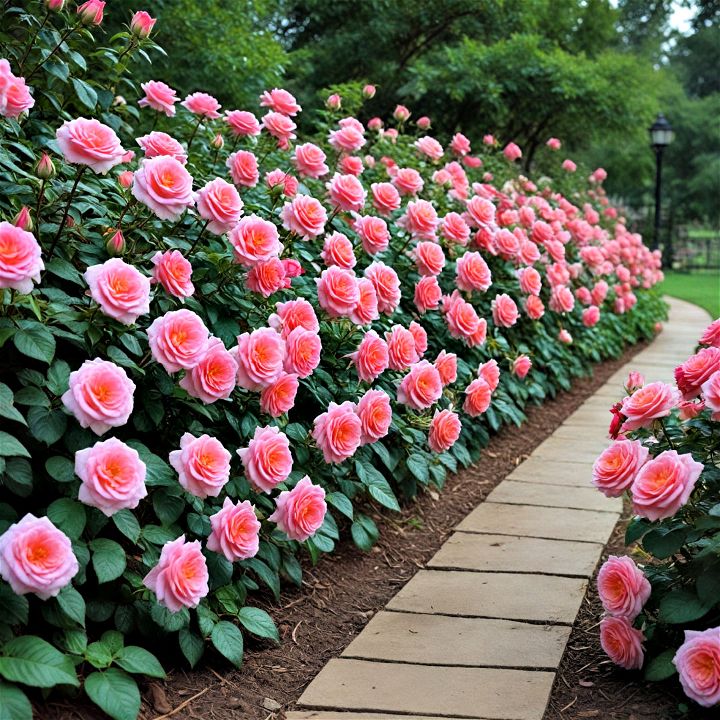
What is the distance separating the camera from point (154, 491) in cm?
231

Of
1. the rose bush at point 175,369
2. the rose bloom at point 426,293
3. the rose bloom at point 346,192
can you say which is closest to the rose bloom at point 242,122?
the rose bush at point 175,369

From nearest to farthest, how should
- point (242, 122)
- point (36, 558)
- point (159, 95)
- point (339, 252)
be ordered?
point (36, 558) → point (339, 252) → point (159, 95) → point (242, 122)

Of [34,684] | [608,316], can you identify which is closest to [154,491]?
[34,684]

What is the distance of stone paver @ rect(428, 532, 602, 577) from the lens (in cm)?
306

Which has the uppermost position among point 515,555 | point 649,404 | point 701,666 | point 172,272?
point 172,272

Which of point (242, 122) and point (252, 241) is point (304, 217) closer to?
point (252, 241)

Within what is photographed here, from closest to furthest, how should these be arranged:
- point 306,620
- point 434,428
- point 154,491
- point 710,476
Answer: point 710,476
point 154,491
point 306,620
point 434,428

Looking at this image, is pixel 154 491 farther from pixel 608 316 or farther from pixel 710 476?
pixel 608 316

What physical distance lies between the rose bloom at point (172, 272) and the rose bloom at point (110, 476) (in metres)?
0.54

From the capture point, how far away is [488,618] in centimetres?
268

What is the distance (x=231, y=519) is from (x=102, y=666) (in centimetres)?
43

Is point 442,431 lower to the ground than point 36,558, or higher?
lower

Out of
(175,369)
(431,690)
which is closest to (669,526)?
(431,690)

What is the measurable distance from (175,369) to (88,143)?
1.88ft
